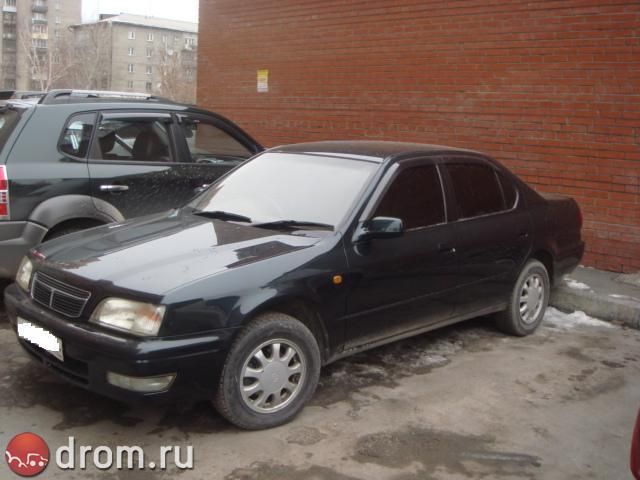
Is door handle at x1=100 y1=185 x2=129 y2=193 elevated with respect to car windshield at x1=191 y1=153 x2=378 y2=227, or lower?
lower

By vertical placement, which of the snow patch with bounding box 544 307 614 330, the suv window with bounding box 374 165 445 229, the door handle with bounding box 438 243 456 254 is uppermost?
the suv window with bounding box 374 165 445 229

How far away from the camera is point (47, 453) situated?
359 cm

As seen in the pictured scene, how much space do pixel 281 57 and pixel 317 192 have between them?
6758 mm

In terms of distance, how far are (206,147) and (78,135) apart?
1368 millimetres

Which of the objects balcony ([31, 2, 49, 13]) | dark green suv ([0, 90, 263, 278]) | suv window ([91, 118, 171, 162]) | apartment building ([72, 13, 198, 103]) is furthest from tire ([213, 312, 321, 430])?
balcony ([31, 2, 49, 13])

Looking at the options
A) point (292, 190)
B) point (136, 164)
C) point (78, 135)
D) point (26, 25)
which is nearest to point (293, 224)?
point (292, 190)

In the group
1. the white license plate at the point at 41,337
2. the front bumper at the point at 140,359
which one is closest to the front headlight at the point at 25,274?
the white license plate at the point at 41,337

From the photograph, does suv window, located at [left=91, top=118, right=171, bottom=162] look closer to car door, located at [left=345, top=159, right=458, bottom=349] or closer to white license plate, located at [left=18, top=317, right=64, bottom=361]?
white license plate, located at [left=18, top=317, right=64, bottom=361]

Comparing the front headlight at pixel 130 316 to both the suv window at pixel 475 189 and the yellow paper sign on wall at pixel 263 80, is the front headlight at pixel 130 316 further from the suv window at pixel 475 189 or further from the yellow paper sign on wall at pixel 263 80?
the yellow paper sign on wall at pixel 263 80

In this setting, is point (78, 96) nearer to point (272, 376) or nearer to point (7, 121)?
point (7, 121)

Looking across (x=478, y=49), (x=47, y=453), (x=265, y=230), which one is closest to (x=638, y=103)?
(x=478, y=49)

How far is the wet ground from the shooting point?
142 inches

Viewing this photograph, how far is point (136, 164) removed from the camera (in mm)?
6254

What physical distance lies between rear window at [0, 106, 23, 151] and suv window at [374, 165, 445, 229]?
3071mm
